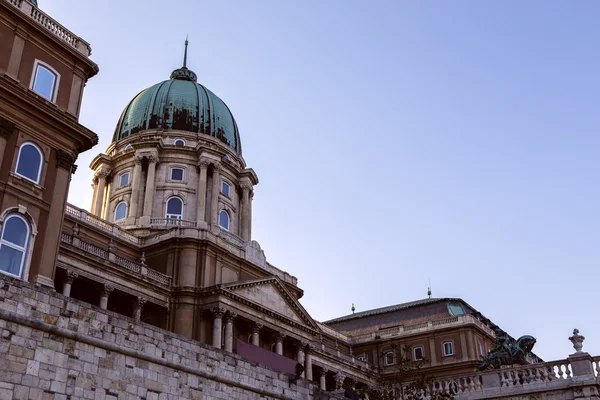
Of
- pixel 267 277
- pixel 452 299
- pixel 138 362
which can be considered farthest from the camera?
pixel 452 299

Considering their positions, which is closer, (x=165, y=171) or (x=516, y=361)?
(x=516, y=361)

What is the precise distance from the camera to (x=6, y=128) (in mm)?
28359

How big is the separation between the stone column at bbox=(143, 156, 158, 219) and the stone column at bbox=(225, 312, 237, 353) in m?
15.5

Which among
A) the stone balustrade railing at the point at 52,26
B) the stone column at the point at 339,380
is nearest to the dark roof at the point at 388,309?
the stone column at the point at 339,380

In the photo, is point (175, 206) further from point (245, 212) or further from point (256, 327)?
point (256, 327)

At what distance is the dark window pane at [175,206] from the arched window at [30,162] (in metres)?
30.0

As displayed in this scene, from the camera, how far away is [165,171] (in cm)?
6172

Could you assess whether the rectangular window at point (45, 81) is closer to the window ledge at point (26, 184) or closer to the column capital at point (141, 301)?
the window ledge at point (26, 184)

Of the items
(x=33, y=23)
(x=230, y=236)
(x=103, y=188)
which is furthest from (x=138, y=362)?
(x=103, y=188)

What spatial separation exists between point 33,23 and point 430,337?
49309mm

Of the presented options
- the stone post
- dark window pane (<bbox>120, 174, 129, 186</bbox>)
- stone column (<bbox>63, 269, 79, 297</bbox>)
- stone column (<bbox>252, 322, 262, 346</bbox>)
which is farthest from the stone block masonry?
dark window pane (<bbox>120, 174, 129, 186</bbox>)

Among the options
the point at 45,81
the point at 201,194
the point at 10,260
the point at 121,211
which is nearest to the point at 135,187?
the point at 121,211

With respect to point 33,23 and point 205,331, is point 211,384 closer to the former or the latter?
point 33,23

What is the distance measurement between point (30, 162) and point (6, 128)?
180 centimetres
